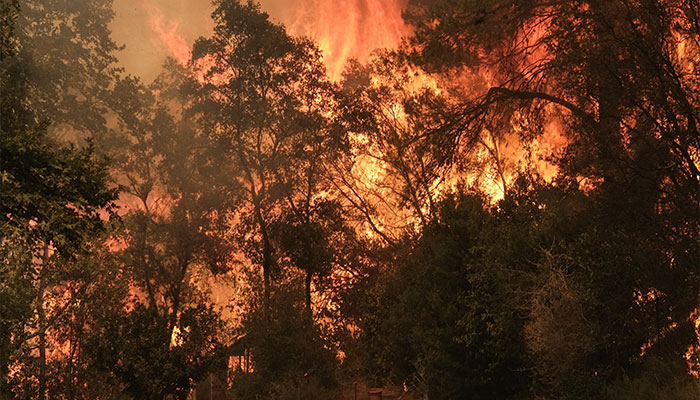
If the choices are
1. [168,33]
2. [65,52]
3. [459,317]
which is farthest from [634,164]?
[168,33]

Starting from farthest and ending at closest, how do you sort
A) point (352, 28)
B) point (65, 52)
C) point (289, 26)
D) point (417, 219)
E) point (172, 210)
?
point (289, 26) < point (352, 28) < point (172, 210) < point (65, 52) < point (417, 219)

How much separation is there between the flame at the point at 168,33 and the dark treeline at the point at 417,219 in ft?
137

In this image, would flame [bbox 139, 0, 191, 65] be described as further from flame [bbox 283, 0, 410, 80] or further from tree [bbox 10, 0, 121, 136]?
tree [bbox 10, 0, 121, 136]

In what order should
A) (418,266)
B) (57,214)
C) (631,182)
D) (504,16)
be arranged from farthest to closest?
(418,266) < (504,16) < (631,182) < (57,214)

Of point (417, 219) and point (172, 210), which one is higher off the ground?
point (172, 210)

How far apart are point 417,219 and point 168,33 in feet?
178

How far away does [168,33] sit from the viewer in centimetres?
8419

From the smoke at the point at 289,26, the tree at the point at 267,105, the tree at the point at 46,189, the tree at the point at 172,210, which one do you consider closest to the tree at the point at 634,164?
the tree at the point at 46,189

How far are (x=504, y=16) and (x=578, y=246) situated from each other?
7.51m

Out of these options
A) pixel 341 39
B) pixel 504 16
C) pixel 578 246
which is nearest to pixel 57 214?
pixel 578 246

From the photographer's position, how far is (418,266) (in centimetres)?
2703

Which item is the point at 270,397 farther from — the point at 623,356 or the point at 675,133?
the point at 675,133

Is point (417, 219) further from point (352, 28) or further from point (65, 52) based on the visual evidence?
point (352, 28)

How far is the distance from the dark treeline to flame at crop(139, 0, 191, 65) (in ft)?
137
